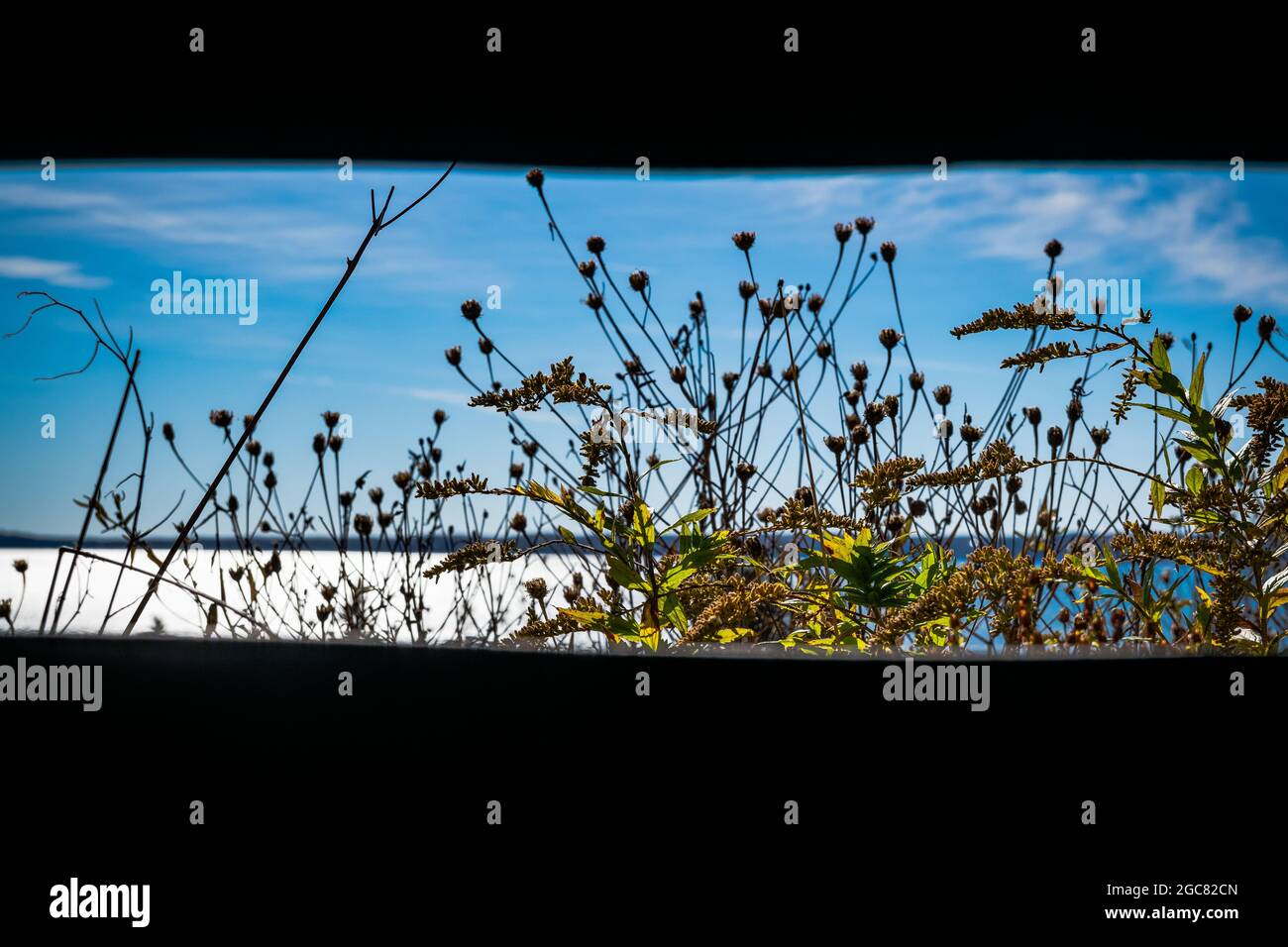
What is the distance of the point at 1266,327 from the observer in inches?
70.2

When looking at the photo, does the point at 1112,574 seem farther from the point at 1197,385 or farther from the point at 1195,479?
the point at 1197,385

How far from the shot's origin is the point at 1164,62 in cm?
160

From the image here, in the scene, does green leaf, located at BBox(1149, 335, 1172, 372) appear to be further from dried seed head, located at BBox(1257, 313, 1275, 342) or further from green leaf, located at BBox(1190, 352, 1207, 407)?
dried seed head, located at BBox(1257, 313, 1275, 342)

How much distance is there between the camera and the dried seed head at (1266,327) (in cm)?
177

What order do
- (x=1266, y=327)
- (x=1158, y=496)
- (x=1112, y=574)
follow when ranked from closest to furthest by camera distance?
(x=1112, y=574) < (x=1158, y=496) < (x=1266, y=327)

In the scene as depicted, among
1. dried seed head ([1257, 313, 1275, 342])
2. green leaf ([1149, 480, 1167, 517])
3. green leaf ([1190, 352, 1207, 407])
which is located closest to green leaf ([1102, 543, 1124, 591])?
green leaf ([1149, 480, 1167, 517])

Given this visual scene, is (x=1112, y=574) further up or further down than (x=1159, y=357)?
further down

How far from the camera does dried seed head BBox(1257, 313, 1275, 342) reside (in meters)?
1.77

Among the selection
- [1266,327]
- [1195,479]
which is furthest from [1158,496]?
[1266,327]

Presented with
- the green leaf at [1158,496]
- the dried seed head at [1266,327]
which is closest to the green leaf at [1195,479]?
the green leaf at [1158,496]

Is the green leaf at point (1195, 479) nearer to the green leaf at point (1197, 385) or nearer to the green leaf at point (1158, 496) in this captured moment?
the green leaf at point (1158, 496)
